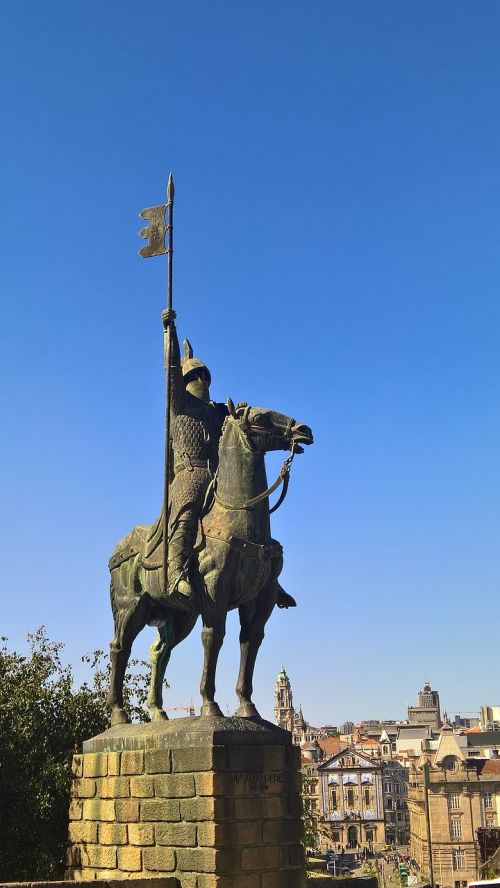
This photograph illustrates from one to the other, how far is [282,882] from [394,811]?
11522 centimetres

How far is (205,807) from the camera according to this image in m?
8.75

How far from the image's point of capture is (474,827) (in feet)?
259

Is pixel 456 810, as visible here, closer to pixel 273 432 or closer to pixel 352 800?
pixel 352 800

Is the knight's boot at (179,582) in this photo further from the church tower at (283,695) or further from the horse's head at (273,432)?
the church tower at (283,695)

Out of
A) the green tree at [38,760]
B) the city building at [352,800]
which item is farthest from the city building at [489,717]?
the green tree at [38,760]

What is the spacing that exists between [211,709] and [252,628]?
116 cm

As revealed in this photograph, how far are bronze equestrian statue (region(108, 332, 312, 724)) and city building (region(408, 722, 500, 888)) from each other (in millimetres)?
71960

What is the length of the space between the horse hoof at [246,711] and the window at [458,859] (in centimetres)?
7684

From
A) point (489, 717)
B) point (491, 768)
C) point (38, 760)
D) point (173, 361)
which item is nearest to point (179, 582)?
point (173, 361)

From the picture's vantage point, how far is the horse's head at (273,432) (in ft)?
33.6

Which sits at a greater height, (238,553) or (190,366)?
(190,366)

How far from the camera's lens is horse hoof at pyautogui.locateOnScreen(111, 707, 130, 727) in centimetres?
1114

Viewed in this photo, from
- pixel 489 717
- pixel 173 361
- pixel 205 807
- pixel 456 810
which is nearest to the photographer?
pixel 205 807

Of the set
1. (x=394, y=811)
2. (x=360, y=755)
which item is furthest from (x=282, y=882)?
(x=394, y=811)
